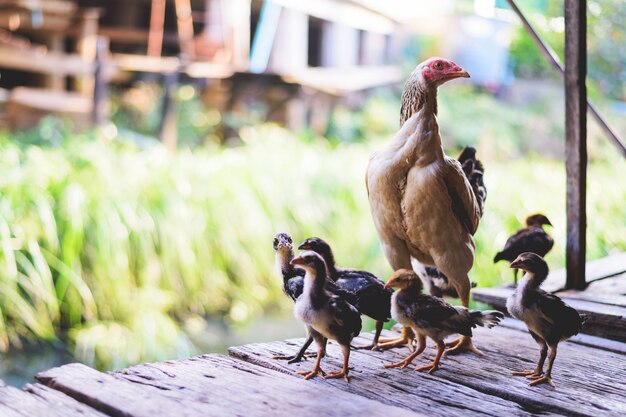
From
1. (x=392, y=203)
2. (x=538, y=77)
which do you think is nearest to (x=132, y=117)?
(x=538, y=77)

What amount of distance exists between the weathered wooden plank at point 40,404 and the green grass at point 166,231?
3.17 metres

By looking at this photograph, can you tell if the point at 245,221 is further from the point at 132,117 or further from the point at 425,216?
the point at 132,117

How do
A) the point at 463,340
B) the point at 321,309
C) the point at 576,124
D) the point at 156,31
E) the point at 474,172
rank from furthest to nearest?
the point at 156,31, the point at 576,124, the point at 474,172, the point at 463,340, the point at 321,309

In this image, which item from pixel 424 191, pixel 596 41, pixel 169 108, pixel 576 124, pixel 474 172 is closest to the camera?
pixel 424 191

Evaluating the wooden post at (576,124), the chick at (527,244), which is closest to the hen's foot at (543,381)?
the chick at (527,244)

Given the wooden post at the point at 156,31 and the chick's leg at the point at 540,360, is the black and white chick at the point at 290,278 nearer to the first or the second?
the chick's leg at the point at 540,360

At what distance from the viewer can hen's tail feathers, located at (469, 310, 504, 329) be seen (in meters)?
Result: 2.33

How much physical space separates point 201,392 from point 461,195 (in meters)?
1.07

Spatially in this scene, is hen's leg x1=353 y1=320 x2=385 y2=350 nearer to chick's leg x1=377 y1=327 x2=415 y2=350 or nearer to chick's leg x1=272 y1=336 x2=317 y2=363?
chick's leg x1=377 y1=327 x2=415 y2=350

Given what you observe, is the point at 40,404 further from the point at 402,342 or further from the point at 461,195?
the point at 461,195

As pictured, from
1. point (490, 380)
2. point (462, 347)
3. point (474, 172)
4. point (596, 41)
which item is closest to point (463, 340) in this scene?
point (462, 347)

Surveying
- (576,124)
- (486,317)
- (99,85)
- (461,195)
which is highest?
(99,85)

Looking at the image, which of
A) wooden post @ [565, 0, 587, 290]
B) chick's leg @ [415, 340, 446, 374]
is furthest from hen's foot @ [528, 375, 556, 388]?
wooden post @ [565, 0, 587, 290]

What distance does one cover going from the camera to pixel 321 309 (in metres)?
2.21
